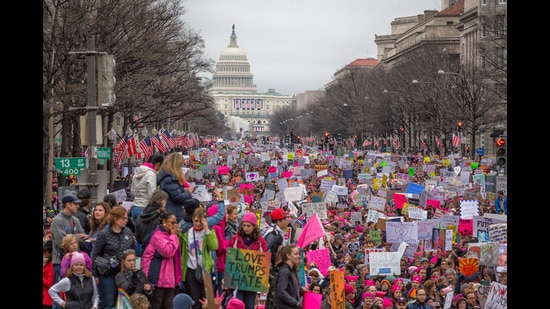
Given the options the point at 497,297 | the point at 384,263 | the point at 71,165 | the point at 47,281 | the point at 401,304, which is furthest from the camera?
the point at 71,165

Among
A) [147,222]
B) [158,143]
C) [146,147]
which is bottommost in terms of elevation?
[147,222]

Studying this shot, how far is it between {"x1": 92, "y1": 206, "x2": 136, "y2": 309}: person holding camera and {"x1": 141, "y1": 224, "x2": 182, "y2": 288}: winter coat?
22cm

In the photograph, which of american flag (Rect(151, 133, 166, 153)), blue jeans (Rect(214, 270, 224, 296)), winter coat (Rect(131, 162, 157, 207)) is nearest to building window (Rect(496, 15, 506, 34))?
american flag (Rect(151, 133, 166, 153))

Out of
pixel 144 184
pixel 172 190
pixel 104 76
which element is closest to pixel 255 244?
pixel 172 190

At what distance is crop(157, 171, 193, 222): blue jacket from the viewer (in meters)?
12.2

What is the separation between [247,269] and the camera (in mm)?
10727

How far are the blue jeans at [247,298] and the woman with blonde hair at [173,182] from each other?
157 centimetres

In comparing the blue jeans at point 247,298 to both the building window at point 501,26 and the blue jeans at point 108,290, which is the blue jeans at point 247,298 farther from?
the building window at point 501,26

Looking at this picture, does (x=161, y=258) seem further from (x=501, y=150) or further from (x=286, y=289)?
(x=501, y=150)

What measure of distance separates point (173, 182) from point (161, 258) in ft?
5.62

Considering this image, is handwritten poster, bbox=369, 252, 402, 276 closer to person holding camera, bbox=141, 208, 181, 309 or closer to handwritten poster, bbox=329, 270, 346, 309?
handwritten poster, bbox=329, 270, 346, 309

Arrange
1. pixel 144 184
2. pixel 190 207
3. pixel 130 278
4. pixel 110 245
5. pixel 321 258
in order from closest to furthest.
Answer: pixel 130 278
pixel 110 245
pixel 190 207
pixel 144 184
pixel 321 258
